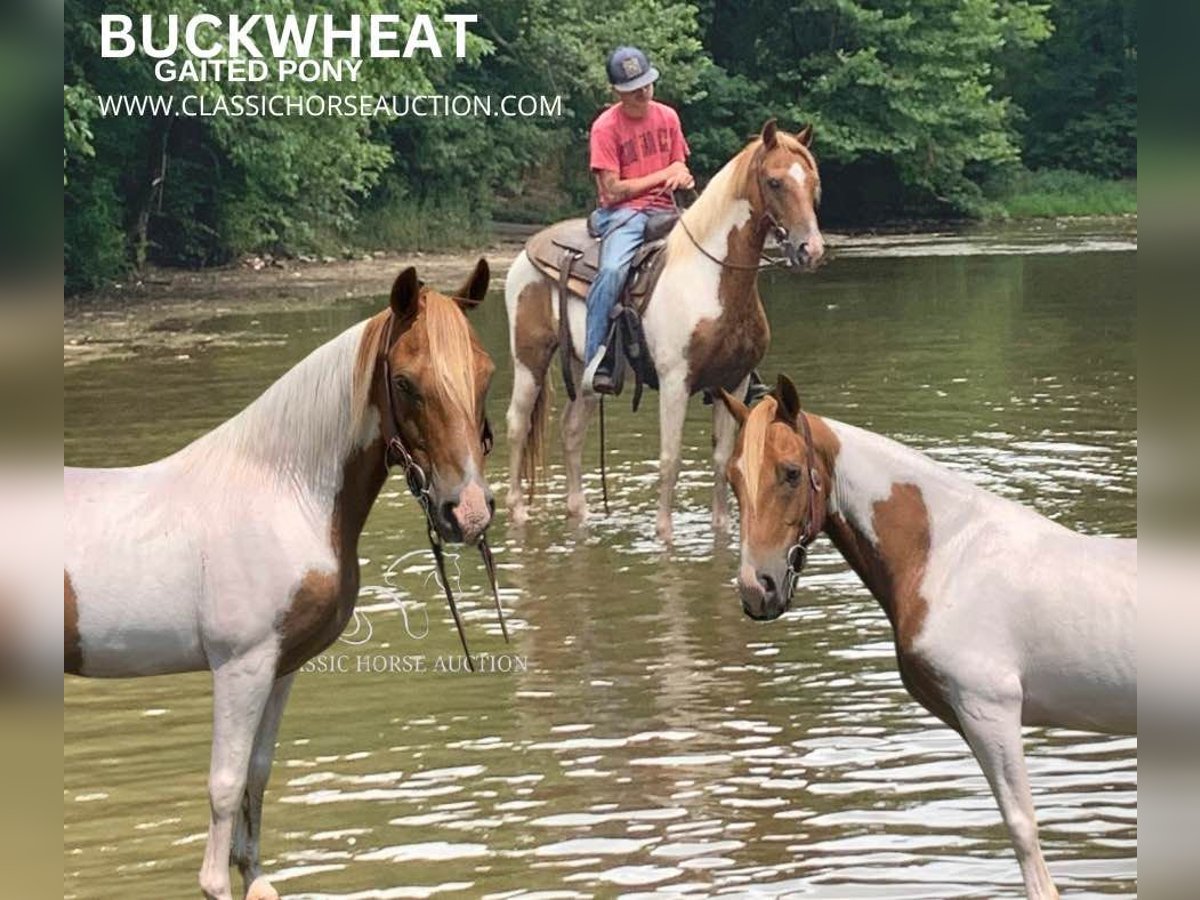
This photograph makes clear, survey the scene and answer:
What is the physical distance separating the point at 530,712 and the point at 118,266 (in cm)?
2385

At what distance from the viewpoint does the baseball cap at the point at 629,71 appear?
10.6 metres

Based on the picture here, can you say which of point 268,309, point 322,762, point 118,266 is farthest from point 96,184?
point 322,762

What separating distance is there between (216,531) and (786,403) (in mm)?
1433

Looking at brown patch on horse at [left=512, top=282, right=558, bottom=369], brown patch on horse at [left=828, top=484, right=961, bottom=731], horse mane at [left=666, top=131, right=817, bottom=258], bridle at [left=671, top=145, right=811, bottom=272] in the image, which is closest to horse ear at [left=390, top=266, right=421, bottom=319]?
brown patch on horse at [left=828, top=484, right=961, bottom=731]

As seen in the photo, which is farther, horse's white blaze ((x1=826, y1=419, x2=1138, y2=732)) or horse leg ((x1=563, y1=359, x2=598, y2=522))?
horse leg ((x1=563, y1=359, x2=598, y2=522))

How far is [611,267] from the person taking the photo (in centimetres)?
1095

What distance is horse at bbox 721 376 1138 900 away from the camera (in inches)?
174

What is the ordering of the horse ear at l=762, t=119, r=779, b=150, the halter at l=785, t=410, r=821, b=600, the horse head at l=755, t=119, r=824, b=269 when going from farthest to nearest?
1. the horse head at l=755, t=119, r=824, b=269
2. the horse ear at l=762, t=119, r=779, b=150
3. the halter at l=785, t=410, r=821, b=600

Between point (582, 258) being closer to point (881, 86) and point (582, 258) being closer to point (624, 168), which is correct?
point (624, 168)

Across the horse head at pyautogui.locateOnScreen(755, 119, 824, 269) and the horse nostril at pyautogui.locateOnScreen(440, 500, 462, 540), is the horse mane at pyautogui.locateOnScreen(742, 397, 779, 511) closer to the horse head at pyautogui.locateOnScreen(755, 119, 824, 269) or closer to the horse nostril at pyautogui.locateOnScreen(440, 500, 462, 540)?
the horse nostril at pyautogui.locateOnScreen(440, 500, 462, 540)

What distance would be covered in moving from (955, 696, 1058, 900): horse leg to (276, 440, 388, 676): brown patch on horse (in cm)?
154

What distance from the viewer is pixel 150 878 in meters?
5.36

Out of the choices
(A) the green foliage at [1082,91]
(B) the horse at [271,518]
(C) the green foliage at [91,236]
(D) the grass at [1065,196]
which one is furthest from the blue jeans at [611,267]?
(A) the green foliage at [1082,91]

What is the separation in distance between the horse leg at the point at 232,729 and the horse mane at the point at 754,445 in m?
1.23
